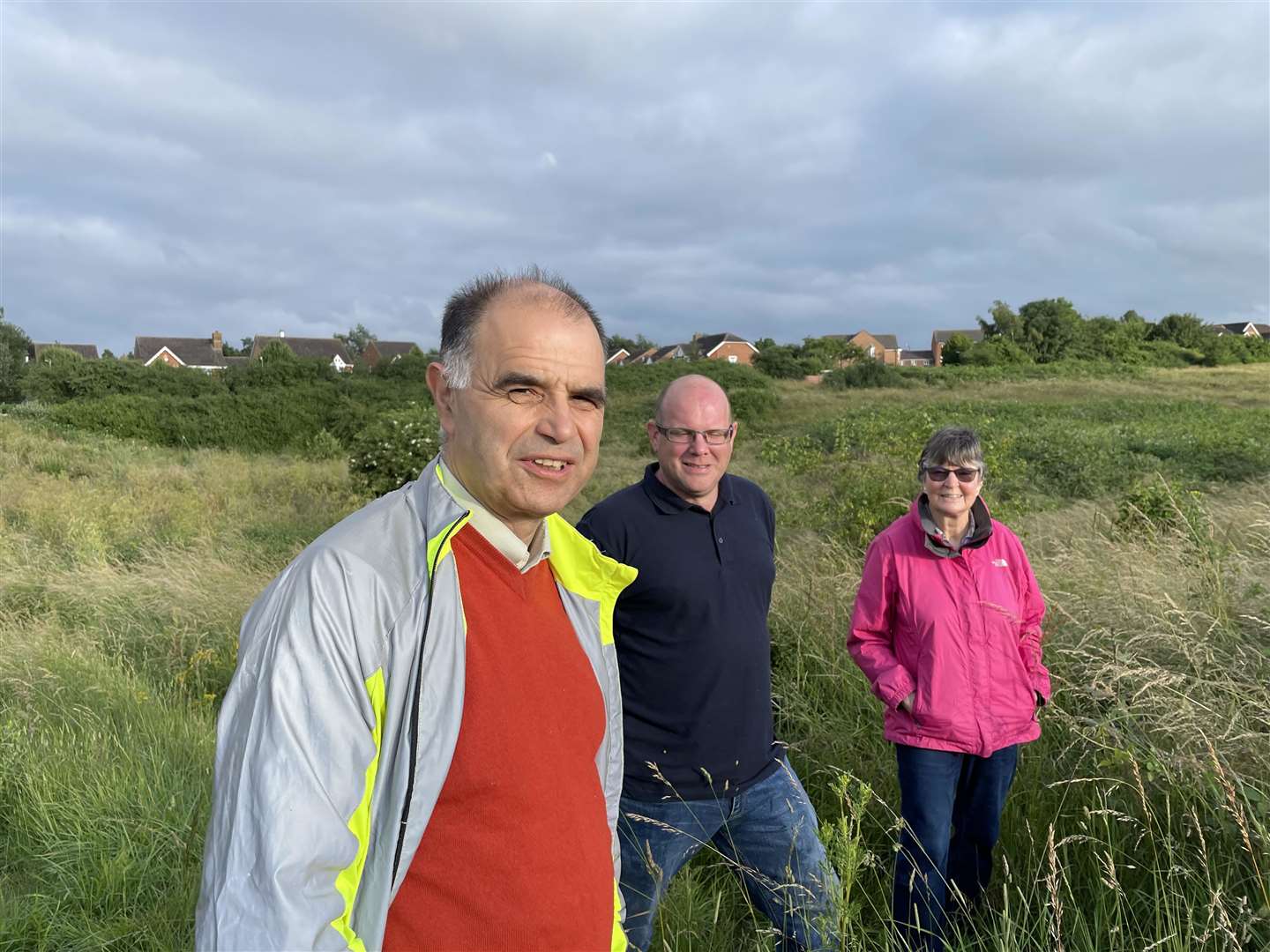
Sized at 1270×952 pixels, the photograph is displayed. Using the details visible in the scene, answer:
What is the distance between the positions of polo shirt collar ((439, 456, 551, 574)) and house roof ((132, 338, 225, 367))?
75.2m

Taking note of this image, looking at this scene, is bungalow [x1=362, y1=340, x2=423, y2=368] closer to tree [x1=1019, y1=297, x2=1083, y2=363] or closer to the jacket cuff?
tree [x1=1019, y1=297, x2=1083, y2=363]

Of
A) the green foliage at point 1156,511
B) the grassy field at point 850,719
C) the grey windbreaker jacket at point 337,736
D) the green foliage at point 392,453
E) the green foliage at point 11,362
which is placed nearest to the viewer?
the grey windbreaker jacket at point 337,736

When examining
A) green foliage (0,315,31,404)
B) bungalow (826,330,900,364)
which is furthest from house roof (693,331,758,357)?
green foliage (0,315,31,404)

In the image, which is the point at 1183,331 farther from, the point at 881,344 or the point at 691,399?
the point at 691,399

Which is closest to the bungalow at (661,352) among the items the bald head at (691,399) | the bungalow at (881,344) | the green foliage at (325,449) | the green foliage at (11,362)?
the bungalow at (881,344)

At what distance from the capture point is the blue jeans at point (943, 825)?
2.81 metres

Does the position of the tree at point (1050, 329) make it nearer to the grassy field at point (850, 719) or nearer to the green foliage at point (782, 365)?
the green foliage at point (782, 365)

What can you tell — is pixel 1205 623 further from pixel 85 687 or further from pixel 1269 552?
pixel 85 687

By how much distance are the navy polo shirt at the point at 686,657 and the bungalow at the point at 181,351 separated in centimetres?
7341

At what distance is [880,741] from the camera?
4074 mm

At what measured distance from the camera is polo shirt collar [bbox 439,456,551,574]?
1522 mm

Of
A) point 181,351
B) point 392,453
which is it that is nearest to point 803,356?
point 392,453

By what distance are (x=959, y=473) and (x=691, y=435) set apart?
994mm

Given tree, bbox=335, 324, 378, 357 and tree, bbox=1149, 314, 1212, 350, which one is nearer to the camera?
tree, bbox=1149, 314, 1212, 350
